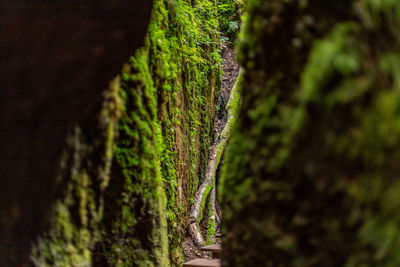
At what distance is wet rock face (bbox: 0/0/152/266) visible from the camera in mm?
1961

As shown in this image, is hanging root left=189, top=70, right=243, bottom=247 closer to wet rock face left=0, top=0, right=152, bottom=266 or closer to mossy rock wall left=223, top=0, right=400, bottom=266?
wet rock face left=0, top=0, right=152, bottom=266

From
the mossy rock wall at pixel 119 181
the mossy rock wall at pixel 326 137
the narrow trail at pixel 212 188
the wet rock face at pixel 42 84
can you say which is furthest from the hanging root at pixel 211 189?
the mossy rock wall at pixel 326 137

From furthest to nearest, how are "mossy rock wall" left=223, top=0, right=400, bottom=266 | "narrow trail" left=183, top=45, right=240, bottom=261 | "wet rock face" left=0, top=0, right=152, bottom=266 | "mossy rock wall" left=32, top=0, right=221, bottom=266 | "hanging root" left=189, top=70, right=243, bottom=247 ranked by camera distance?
1. "hanging root" left=189, top=70, right=243, bottom=247
2. "narrow trail" left=183, top=45, right=240, bottom=261
3. "mossy rock wall" left=32, top=0, right=221, bottom=266
4. "wet rock face" left=0, top=0, right=152, bottom=266
5. "mossy rock wall" left=223, top=0, right=400, bottom=266

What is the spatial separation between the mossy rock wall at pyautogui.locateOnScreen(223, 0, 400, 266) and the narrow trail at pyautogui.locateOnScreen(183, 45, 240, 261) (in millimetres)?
4490

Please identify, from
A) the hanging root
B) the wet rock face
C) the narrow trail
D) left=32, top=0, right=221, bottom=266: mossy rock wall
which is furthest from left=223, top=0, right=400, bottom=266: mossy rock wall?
the narrow trail

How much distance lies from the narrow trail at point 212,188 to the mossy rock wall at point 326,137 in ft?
14.7

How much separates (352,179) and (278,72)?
586 millimetres

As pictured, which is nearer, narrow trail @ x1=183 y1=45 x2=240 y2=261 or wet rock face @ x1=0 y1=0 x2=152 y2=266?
wet rock face @ x1=0 y1=0 x2=152 y2=266

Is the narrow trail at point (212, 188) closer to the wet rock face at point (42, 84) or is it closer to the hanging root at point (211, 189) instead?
the hanging root at point (211, 189)

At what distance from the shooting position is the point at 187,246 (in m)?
5.83

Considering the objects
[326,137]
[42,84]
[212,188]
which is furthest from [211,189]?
[326,137]

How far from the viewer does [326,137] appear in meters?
1.33

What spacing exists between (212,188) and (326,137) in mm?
6157

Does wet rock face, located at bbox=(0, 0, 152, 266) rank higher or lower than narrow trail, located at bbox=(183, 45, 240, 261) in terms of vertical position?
higher
